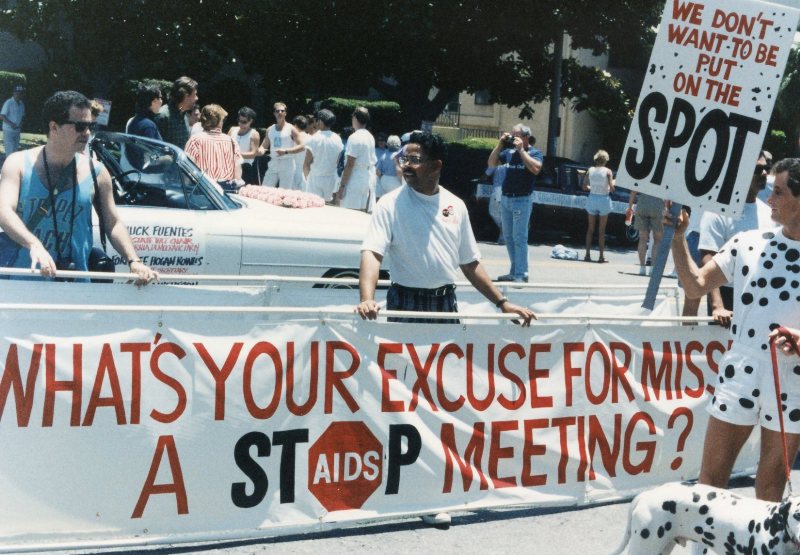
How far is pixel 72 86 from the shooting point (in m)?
36.1

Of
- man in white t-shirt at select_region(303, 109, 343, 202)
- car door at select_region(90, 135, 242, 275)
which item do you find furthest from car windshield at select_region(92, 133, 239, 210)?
man in white t-shirt at select_region(303, 109, 343, 202)

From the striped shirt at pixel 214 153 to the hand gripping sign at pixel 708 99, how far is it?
19.2ft

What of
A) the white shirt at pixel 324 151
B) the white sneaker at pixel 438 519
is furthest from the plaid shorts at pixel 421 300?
the white shirt at pixel 324 151

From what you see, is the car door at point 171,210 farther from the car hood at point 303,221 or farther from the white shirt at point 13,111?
the white shirt at point 13,111

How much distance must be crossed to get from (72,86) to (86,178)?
31457 millimetres

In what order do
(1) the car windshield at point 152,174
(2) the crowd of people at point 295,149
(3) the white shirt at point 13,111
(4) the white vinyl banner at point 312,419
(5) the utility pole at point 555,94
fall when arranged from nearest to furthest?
(4) the white vinyl banner at point 312,419 < (1) the car windshield at point 152,174 < (2) the crowd of people at point 295,149 < (3) the white shirt at point 13,111 < (5) the utility pole at point 555,94

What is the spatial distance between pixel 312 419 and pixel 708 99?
2817mm

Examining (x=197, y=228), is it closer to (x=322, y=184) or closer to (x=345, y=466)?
(x=345, y=466)

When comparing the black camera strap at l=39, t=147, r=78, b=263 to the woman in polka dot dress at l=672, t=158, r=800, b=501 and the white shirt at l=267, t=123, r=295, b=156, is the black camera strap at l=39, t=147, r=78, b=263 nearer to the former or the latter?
the woman in polka dot dress at l=672, t=158, r=800, b=501

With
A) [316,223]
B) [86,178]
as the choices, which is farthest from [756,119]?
[316,223]

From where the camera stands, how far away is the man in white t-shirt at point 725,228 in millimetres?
6844

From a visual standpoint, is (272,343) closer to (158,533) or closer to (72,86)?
(158,533)

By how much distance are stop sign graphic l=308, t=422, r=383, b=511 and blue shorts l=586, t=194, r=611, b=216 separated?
44.1ft

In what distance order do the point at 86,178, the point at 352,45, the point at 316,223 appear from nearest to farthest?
the point at 86,178
the point at 316,223
the point at 352,45
